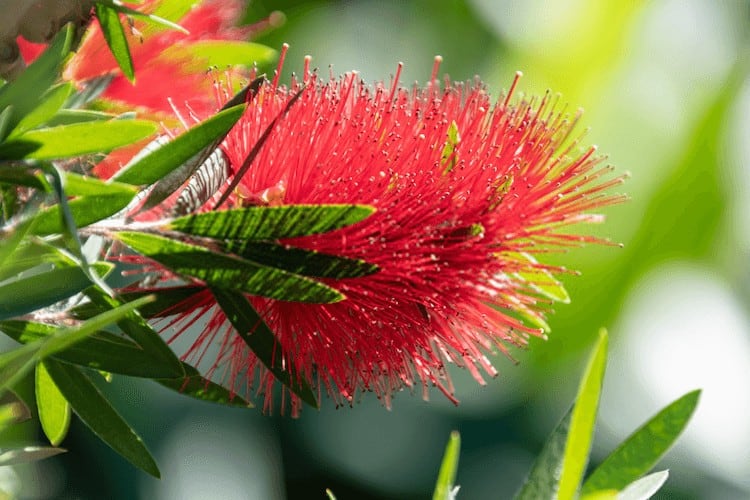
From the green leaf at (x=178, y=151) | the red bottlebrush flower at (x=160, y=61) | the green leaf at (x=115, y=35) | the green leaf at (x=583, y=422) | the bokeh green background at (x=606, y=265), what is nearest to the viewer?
the green leaf at (x=583, y=422)

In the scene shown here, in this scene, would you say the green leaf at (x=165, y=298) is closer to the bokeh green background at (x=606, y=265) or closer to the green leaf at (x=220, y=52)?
the green leaf at (x=220, y=52)

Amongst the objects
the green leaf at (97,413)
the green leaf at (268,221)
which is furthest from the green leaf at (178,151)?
the green leaf at (97,413)

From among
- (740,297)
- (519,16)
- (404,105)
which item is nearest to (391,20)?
(519,16)

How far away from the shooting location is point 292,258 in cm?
72

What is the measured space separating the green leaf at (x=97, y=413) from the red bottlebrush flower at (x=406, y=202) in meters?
0.11

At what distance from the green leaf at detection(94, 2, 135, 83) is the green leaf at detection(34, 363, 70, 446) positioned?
24cm

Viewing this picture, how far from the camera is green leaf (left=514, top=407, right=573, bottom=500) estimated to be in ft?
2.21

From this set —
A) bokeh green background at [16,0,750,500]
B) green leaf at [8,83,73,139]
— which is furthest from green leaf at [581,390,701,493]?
bokeh green background at [16,0,750,500]

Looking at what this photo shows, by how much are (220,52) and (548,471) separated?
0.52 metres

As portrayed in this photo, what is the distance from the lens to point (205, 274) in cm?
71

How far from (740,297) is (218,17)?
→ 2.71 m

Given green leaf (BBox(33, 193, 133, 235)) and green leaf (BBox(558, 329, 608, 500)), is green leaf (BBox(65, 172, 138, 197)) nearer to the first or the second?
green leaf (BBox(33, 193, 133, 235))

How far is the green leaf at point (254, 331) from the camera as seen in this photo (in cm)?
76

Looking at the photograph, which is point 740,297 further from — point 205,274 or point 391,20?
point 205,274
